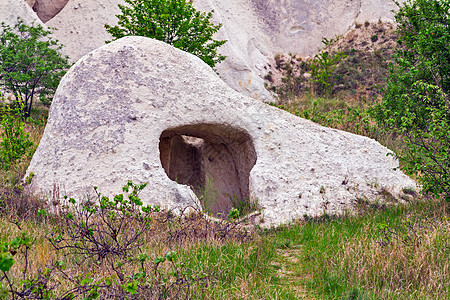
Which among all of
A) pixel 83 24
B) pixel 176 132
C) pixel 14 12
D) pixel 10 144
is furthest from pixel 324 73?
pixel 10 144

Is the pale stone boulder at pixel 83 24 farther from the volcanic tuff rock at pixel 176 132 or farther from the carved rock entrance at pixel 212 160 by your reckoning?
the volcanic tuff rock at pixel 176 132

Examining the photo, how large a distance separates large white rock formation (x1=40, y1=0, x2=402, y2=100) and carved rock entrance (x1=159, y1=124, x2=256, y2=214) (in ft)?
30.0

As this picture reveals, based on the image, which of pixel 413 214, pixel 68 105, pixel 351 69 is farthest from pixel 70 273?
pixel 351 69

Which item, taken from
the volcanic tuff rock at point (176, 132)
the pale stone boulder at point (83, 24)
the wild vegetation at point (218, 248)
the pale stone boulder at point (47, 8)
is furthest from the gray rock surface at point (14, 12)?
the volcanic tuff rock at point (176, 132)

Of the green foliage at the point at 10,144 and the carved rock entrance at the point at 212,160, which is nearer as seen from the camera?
the carved rock entrance at the point at 212,160

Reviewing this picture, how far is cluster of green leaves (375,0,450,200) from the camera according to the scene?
18.1ft

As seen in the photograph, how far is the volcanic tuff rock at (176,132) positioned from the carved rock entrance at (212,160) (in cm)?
5

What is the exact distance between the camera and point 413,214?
565 centimetres

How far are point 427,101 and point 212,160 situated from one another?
13.6 feet

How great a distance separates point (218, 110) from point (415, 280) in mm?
4037

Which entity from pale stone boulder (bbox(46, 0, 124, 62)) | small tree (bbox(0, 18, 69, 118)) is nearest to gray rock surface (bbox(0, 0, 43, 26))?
pale stone boulder (bbox(46, 0, 124, 62))

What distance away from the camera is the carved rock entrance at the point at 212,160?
278 inches

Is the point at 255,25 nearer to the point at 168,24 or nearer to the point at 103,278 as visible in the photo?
the point at 168,24

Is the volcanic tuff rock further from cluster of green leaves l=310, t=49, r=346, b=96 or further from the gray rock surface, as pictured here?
cluster of green leaves l=310, t=49, r=346, b=96
